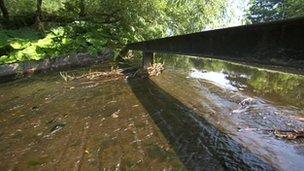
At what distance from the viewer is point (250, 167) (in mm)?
2602

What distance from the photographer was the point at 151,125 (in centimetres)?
366

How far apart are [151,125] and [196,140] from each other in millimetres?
647

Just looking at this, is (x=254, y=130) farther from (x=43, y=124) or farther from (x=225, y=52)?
(x=43, y=124)

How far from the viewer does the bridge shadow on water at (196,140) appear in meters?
2.67

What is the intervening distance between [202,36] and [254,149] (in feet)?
3.63

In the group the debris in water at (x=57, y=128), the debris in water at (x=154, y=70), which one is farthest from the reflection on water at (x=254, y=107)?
the debris in water at (x=57, y=128)

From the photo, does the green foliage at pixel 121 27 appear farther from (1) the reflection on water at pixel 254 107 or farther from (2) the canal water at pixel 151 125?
(1) the reflection on water at pixel 254 107

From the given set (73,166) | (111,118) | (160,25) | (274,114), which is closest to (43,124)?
(111,118)

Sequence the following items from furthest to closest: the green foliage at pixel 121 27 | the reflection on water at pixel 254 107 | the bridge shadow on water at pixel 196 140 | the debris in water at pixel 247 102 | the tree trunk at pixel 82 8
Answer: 1. the tree trunk at pixel 82 8
2. the green foliage at pixel 121 27
3. the debris in water at pixel 247 102
4. the reflection on water at pixel 254 107
5. the bridge shadow on water at pixel 196 140

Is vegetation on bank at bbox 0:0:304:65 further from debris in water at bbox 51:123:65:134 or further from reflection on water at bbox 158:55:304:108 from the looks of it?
debris in water at bbox 51:123:65:134

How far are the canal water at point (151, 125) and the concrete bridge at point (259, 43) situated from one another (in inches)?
33.6

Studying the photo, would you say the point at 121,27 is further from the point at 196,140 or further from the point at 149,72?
the point at 196,140

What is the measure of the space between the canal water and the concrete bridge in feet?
2.80

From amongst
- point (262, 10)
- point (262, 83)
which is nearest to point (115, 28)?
point (262, 83)
